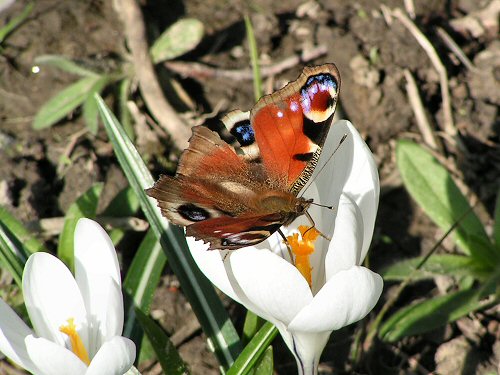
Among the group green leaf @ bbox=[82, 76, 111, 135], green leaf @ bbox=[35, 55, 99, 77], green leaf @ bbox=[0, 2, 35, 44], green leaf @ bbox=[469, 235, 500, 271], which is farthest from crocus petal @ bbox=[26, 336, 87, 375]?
green leaf @ bbox=[0, 2, 35, 44]

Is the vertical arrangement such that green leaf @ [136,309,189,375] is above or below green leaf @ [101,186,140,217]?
below

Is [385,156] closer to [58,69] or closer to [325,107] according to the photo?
[325,107]

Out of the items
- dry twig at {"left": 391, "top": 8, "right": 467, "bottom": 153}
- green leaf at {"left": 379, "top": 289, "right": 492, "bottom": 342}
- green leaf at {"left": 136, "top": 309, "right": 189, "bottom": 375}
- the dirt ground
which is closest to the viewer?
green leaf at {"left": 136, "top": 309, "right": 189, "bottom": 375}

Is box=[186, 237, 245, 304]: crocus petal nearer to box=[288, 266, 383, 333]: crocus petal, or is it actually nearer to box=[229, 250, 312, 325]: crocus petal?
box=[229, 250, 312, 325]: crocus petal

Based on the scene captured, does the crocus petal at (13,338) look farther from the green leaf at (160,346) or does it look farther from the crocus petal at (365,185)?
the crocus petal at (365,185)

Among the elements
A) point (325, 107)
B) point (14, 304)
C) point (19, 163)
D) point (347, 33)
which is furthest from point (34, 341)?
point (347, 33)

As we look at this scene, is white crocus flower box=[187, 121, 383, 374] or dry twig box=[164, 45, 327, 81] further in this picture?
dry twig box=[164, 45, 327, 81]

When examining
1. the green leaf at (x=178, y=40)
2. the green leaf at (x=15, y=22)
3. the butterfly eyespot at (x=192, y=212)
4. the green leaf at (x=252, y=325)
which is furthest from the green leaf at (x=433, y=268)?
the green leaf at (x=15, y=22)
